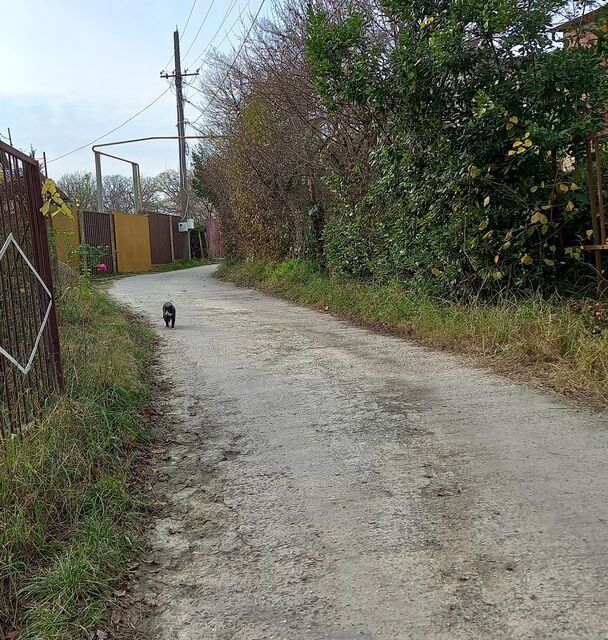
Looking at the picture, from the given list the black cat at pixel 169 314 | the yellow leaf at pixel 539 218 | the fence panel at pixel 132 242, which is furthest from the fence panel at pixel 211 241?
the yellow leaf at pixel 539 218

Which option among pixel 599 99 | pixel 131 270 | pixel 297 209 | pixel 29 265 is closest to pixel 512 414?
pixel 29 265

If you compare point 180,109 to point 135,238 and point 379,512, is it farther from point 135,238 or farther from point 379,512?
point 379,512

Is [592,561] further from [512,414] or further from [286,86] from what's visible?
[286,86]

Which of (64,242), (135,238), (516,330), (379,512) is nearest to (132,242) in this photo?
(135,238)

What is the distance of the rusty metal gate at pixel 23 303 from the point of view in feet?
10.4

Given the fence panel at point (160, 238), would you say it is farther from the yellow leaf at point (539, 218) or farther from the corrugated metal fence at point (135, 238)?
the yellow leaf at point (539, 218)

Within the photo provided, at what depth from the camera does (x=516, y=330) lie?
5.38 meters

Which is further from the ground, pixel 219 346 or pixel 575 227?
pixel 575 227

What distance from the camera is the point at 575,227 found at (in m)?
5.99

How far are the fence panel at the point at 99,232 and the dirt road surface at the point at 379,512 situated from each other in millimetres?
15587

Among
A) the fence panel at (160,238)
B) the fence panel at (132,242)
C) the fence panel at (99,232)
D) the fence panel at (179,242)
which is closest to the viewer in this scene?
the fence panel at (99,232)

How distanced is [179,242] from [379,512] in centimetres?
2676

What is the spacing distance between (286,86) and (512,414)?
822 cm

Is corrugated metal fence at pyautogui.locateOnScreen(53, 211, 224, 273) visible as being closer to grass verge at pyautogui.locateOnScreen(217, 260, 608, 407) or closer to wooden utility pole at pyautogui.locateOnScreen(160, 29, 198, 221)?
wooden utility pole at pyautogui.locateOnScreen(160, 29, 198, 221)
